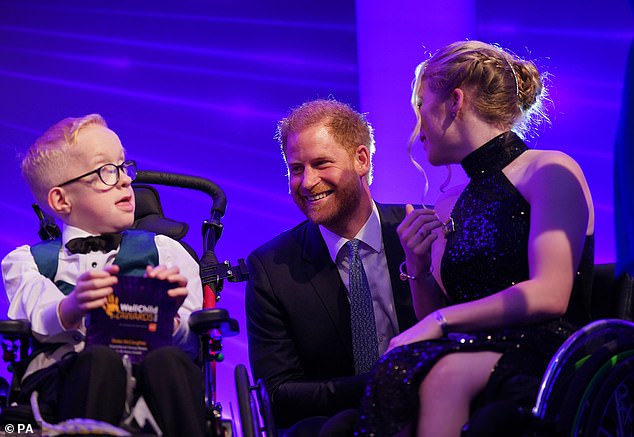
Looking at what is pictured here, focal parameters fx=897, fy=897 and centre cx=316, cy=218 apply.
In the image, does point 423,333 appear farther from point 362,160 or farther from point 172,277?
point 362,160

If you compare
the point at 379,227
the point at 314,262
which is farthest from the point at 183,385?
the point at 379,227

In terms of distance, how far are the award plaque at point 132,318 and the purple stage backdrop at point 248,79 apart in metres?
2.39

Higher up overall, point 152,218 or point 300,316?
point 152,218

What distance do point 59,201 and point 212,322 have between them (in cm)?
75

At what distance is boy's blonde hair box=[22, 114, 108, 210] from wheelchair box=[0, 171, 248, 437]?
176 millimetres

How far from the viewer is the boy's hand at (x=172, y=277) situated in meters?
2.30

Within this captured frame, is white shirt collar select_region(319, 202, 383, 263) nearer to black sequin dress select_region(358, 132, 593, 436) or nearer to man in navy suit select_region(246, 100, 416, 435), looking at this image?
man in navy suit select_region(246, 100, 416, 435)

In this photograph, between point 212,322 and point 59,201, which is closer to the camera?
point 212,322

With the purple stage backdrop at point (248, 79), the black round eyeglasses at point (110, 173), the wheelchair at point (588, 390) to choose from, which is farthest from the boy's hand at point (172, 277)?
the purple stage backdrop at point (248, 79)

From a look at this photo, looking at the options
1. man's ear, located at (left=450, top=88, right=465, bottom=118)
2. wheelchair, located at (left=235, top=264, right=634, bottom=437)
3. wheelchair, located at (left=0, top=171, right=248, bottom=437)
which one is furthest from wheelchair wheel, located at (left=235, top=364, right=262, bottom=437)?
man's ear, located at (left=450, top=88, right=465, bottom=118)

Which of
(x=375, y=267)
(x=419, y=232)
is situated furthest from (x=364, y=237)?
(x=419, y=232)

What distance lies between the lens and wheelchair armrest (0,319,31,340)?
2405mm

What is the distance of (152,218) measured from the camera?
3.18 metres

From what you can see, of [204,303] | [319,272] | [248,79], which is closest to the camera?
[204,303]
